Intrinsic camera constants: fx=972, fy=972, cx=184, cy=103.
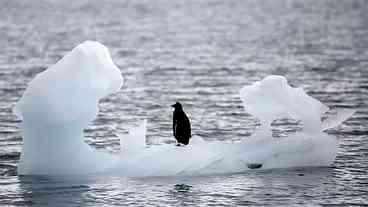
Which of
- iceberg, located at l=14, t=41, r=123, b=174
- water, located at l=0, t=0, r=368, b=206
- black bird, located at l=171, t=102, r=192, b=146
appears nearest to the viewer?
water, located at l=0, t=0, r=368, b=206

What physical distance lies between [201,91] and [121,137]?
17048 millimetres

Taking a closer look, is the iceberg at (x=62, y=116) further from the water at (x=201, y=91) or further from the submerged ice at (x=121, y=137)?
the water at (x=201, y=91)

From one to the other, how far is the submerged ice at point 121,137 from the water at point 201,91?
373mm

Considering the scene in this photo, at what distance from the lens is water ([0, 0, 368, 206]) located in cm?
1997

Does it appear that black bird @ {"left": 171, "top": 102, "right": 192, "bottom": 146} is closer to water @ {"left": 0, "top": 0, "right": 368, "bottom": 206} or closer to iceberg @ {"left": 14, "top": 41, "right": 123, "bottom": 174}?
water @ {"left": 0, "top": 0, "right": 368, "bottom": 206}

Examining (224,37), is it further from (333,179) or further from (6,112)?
(333,179)

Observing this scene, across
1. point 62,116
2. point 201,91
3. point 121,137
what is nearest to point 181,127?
point 121,137

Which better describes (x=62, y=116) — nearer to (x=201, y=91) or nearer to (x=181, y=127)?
(x=181, y=127)

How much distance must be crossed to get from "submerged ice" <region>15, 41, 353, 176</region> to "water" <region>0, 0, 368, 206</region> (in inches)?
14.7

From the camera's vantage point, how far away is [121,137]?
21656mm

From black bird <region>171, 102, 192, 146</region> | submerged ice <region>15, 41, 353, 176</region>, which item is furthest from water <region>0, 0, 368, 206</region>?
black bird <region>171, 102, 192, 146</region>

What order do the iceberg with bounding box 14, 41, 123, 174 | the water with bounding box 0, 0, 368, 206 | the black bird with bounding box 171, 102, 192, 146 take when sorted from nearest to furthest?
the water with bounding box 0, 0, 368, 206 → the iceberg with bounding box 14, 41, 123, 174 → the black bird with bounding box 171, 102, 192, 146

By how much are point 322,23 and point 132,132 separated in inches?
2911

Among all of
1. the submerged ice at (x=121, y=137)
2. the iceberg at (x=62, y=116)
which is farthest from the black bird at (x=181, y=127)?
the iceberg at (x=62, y=116)
